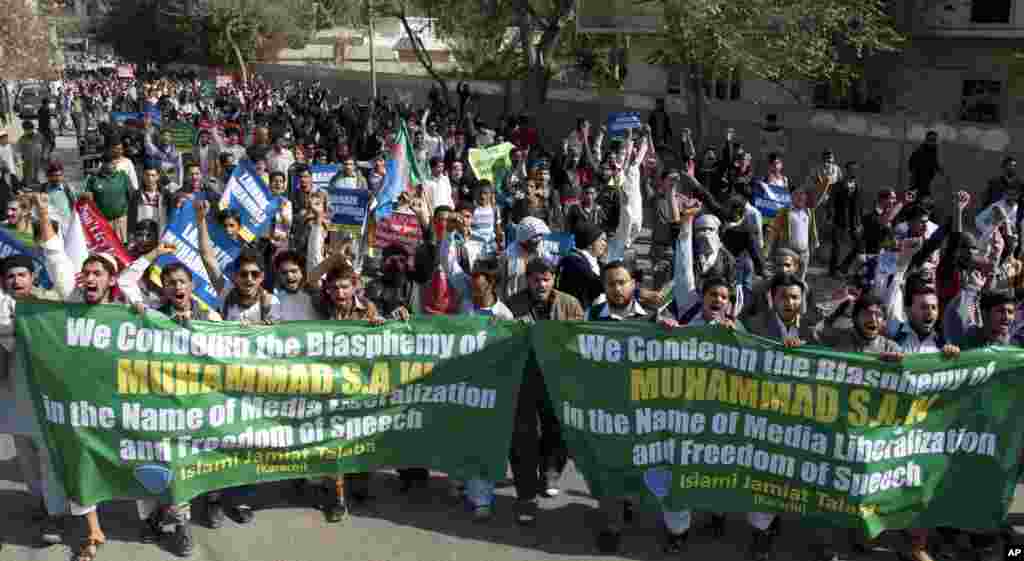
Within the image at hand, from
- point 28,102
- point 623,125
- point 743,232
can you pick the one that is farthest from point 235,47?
point 743,232

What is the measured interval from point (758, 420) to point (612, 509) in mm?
919

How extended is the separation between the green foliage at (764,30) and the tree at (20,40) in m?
13.8

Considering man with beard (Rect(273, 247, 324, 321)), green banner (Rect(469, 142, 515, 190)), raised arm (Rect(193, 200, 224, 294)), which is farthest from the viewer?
green banner (Rect(469, 142, 515, 190))

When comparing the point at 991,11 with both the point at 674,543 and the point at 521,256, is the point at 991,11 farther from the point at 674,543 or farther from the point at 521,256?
the point at 674,543

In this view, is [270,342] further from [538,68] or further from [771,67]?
[538,68]

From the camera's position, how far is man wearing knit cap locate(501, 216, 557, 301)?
25.1ft

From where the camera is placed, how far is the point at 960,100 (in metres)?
23.9

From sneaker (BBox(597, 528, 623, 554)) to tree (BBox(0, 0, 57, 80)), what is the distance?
2052 centimetres

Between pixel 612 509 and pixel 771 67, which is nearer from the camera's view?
pixel 612 509

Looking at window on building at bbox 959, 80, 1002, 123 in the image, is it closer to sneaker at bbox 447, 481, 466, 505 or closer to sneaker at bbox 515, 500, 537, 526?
sneaker at bbox 447, 481, 466, 505

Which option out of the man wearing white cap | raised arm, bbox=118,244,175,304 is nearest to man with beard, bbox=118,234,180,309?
raised arm, bbox=118,244,175,304

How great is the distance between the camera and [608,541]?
18.2 feet

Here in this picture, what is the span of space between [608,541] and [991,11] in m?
20.7

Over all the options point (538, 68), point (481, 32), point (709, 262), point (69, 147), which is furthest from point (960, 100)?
point (69, 147)
